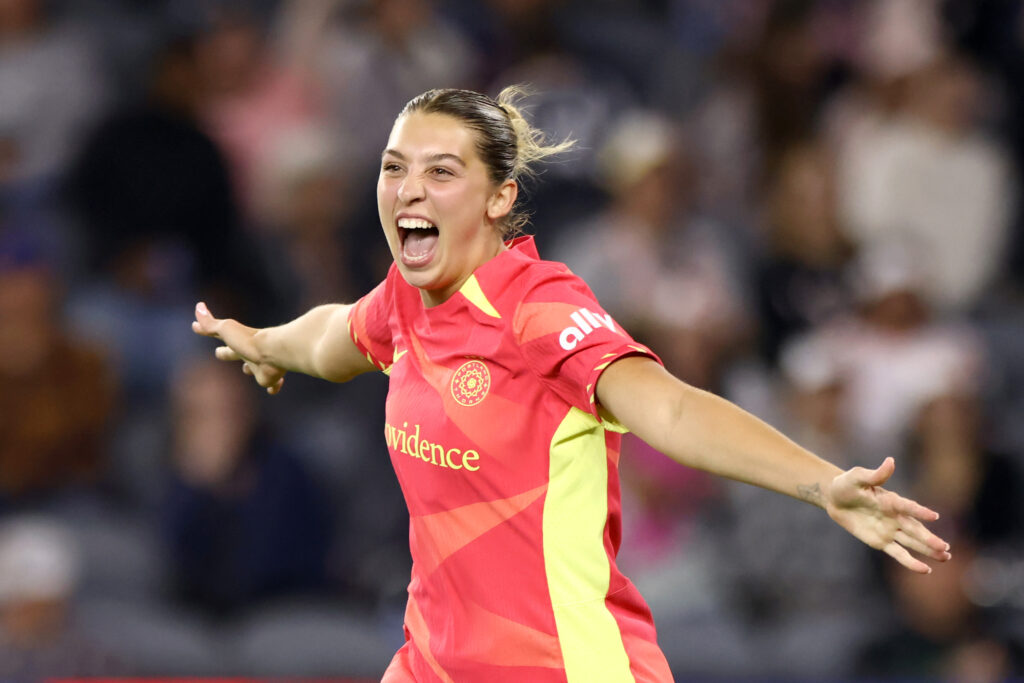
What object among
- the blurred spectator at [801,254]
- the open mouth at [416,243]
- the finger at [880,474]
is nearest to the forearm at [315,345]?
the open mouth at [416,243]

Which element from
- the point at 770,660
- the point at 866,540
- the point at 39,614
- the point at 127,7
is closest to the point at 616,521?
the point at 866,540

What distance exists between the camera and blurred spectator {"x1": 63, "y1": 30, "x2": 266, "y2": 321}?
6594mm

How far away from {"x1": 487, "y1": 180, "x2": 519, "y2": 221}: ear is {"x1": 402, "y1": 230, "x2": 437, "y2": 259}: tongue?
0.14 metres

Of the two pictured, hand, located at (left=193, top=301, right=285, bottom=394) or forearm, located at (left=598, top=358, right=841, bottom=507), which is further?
hand, located at (left=193, top=301, right=285, bottom=394)

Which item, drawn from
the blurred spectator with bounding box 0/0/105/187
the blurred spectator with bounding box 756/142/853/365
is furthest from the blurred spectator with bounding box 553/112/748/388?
the blurred spectator with bounding box 0/0/105/187

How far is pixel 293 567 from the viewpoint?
599 cm

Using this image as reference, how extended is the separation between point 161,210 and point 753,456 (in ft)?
15.5

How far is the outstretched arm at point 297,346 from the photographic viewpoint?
355cm

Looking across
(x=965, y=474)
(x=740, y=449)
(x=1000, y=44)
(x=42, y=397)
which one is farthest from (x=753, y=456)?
(x=1000, y=44)

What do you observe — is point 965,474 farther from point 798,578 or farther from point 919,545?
point 919,545

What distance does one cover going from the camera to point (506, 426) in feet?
9.29

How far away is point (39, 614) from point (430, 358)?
3392 mm

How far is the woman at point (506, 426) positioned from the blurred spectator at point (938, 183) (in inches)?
176

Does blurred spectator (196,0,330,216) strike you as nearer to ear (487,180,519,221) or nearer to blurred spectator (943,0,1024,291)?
blurred spectator (943,0,1024,291)
